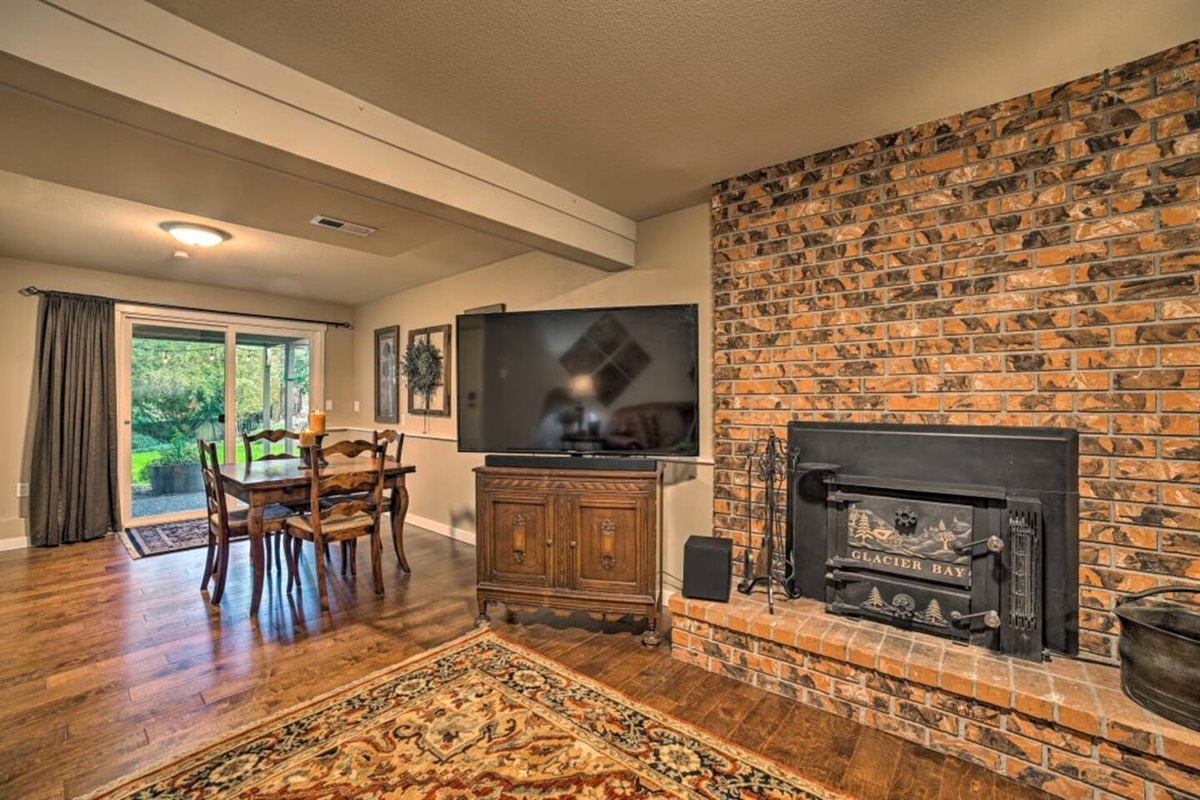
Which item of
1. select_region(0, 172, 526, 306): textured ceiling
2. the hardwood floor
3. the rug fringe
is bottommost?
the hardwood floor

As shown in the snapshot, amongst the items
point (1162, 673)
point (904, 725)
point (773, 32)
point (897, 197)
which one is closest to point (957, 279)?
point (897, 197)

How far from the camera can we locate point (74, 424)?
4430 mm

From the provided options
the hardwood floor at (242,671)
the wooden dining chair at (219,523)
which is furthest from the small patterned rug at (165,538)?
the wooden dining chair at (219,523)

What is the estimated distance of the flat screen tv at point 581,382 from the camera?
2680 millimetres

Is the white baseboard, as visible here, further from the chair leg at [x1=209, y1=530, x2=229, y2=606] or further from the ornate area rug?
the ornate area rug

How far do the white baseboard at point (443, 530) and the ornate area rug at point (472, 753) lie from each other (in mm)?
2231

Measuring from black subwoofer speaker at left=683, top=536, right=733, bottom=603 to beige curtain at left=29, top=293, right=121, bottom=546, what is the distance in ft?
17.5

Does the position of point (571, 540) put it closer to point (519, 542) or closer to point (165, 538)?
point (519, 542)

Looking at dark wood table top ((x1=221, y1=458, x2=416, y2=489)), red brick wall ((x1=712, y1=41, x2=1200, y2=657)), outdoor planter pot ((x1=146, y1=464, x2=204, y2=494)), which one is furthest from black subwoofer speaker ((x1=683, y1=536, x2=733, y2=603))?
outdoor planter pot ((x1=146, y1=464, x2=204, y2=494))

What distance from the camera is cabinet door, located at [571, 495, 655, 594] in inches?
100

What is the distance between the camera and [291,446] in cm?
604

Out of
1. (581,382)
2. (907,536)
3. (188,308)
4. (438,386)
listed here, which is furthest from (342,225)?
(907,536)

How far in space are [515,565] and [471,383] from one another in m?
1.07

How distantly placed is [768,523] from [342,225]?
116 inches
